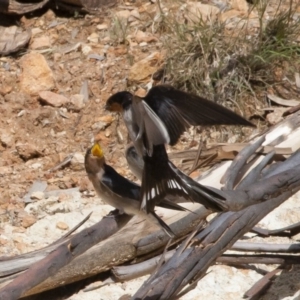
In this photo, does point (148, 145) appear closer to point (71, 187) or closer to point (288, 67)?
point (71, 187)

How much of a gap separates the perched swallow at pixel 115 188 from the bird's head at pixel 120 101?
14 centimetres

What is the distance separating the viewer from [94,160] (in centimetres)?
257

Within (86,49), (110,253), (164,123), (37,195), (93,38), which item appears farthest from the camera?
(93,38)

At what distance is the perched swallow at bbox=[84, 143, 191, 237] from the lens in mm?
2553

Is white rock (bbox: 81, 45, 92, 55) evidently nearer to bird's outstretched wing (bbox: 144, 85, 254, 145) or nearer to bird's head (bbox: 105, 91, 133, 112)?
bird's head (bbox: 105, 91, 133, 112)

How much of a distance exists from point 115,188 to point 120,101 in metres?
0.28

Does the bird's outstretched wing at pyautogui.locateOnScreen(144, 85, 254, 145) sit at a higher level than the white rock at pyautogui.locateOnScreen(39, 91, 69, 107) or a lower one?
higher

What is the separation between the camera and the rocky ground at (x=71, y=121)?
3.71 metres

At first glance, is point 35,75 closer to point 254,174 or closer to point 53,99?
point 53,99

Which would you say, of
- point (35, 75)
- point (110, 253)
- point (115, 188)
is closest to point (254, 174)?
point (110, 253)

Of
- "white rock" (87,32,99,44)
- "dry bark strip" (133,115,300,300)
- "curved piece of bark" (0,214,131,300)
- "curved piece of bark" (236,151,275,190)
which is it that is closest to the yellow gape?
"curved piece of bark" (0,214,131,300)

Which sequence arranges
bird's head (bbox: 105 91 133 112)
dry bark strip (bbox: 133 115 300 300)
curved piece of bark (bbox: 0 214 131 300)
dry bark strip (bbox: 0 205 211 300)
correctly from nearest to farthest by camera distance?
curved piece of bark (bbox: 0 214 131 300), bird's head (bbox: 105 91 133 112), dry bark strip (bbox: 133 115 300 300), dry bark strip (bbox: 0 205 211 300)

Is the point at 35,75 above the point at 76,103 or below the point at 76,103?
above

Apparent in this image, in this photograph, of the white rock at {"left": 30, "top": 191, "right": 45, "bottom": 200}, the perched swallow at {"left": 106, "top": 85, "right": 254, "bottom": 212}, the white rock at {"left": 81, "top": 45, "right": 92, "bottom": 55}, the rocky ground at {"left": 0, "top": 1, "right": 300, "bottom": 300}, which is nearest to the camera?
the perched swallow at {"left": 106, "top": 85, "right": 254, "bottom": 212}
